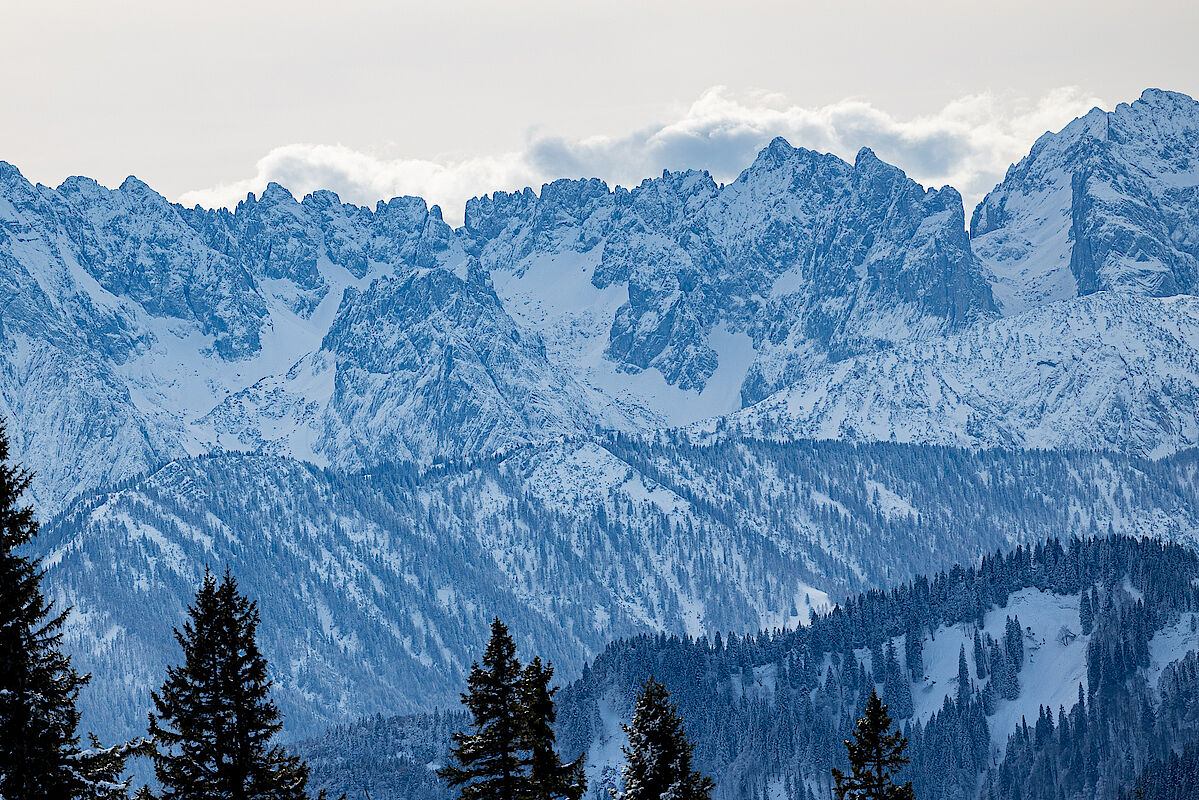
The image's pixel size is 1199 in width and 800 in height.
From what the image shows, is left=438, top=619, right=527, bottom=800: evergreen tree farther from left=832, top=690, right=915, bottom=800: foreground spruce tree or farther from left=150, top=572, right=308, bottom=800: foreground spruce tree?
left=832, top=690, right=915, bottom=800: foreground spruce tree

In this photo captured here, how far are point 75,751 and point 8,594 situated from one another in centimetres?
366

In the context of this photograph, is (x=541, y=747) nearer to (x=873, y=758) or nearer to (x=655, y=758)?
(x=655, y=758)

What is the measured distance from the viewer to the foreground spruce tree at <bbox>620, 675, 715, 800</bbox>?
1779 inches

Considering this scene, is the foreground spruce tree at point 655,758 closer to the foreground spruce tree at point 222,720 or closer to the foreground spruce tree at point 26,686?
the foreground spruce tree at point 222,720

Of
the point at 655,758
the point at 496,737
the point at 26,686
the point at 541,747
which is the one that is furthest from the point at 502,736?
the point at 26,686

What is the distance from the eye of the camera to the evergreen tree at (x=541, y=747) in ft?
150

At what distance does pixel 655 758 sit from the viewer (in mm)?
45219

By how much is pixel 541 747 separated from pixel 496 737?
1.79 m

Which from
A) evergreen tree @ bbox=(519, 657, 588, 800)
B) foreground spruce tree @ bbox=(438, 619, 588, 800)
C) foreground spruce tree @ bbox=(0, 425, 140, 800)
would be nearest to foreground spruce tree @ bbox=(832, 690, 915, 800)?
evergreen tree @ bbox=(519, 657, 588, 800)

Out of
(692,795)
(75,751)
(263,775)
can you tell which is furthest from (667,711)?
(75,751)

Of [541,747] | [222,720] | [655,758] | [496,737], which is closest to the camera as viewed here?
[222,720]

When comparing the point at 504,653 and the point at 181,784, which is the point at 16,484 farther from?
the point at 504,653

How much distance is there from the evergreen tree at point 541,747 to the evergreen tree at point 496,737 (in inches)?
5.6

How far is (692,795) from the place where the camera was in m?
45.1
